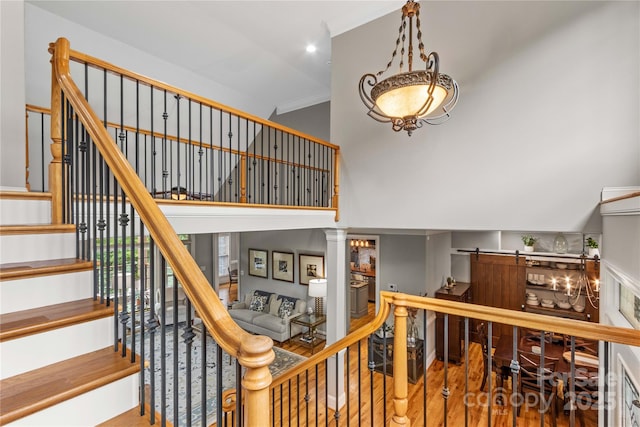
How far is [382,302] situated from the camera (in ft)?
6.17

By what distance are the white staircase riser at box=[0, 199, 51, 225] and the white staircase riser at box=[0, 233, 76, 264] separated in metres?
0.26

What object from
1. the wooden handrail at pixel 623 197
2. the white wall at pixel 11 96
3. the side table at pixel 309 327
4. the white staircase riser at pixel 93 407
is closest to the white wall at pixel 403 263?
the side table at pixel 309 327

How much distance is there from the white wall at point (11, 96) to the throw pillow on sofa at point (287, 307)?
16.6 ft

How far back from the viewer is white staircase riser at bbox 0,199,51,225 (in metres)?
1.78

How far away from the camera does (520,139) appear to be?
2854mm

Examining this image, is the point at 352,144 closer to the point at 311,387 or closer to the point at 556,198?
the point at 556,198

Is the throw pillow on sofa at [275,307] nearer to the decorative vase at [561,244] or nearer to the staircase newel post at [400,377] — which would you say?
the staircase newel post at [400,377]

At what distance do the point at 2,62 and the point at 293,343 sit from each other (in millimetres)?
6352

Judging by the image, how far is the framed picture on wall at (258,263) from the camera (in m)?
8.08

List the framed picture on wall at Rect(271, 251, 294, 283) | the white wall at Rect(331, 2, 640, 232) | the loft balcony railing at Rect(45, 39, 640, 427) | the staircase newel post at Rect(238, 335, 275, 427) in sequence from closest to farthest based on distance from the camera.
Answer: the staircase newel post at Rect(238, 335, 275, 427) < the loft balcony railing at Rect(45, 39, 640, 427) < the white wall at Rect(331, 2, 640, 232) < the framed picture on wall at Rect(271, 251, 294, 283)

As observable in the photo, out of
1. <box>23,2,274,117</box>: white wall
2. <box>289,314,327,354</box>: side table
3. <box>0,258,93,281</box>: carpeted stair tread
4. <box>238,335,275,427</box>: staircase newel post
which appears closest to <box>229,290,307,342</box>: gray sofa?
<box>289,314,327,354</box>: side table

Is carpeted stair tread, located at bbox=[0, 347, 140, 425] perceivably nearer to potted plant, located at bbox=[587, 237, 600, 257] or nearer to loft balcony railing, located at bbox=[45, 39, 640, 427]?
loft balcony railing, located at bbox=[45, 39, 640, 427]

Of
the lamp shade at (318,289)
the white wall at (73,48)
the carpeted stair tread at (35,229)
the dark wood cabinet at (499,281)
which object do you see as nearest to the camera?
the carpeted stair tread at (35,229)

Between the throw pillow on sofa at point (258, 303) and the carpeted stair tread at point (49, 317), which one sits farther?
the throw pillow on sofa at point (258, 303)
